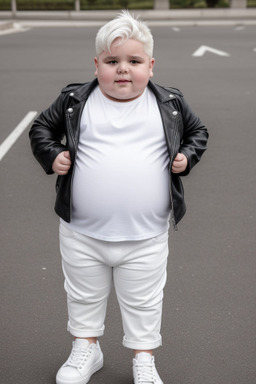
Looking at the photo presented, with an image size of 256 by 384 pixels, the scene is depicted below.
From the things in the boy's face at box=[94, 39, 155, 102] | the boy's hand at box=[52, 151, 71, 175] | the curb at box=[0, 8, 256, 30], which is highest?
the boy's face at box=[94, 39, 155, 102]

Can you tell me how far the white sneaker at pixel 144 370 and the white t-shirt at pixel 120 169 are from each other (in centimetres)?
59

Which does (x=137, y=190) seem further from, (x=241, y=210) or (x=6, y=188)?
(x=6, y=188)

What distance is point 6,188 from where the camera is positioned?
563cm

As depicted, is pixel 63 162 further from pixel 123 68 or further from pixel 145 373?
pixel 145 373

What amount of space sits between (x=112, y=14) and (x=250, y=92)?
67.7ft

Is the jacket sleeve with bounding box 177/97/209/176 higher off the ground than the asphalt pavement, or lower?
higher

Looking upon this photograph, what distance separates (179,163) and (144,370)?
0.94 metres

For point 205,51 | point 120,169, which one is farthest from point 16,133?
point 205,51

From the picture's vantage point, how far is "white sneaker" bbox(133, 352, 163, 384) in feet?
9.33

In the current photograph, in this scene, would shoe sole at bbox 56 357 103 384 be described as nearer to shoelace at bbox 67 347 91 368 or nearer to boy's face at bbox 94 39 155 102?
shoelace at bbox 67 347 91 368

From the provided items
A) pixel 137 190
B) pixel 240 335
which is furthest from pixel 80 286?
pixel 240 335

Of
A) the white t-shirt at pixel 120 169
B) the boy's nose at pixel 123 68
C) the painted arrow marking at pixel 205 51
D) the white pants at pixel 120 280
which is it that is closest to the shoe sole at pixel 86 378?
the white pants at pixel 120 280

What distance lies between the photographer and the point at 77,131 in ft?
8.52

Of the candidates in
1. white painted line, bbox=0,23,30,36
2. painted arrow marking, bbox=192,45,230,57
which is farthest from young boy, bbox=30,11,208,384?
white painted line, bbox=0,23,30,36
